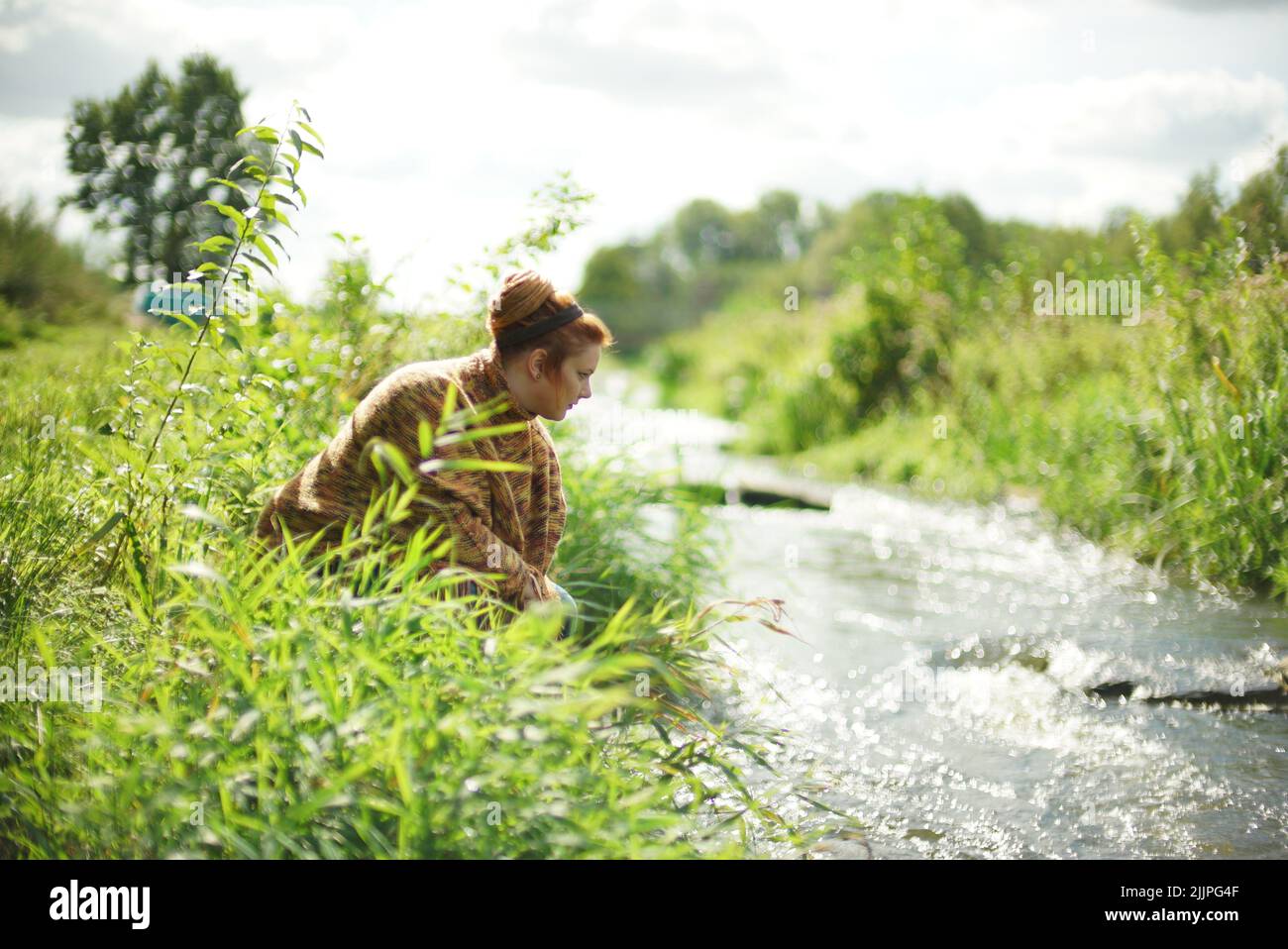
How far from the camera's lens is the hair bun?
10.4ft

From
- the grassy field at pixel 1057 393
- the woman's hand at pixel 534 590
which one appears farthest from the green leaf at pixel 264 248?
the grassy field at pixel 1057 393

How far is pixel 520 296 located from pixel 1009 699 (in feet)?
10.1

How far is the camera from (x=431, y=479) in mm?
3008

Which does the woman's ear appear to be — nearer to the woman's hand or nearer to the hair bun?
the hair bun

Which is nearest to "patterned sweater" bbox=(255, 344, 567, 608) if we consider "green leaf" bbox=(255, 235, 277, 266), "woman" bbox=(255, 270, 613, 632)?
"woman" bbox=(255, 270, 613, 632)

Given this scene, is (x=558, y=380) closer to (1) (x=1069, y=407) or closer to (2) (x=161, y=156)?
(2) (x=161, y=156)

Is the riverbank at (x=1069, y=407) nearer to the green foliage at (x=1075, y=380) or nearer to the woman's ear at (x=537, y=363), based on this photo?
the green foliage at (x=1075, y=380)

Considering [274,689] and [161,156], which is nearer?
[274,689]

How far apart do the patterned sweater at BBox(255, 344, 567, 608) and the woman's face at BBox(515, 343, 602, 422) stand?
7 centimetres

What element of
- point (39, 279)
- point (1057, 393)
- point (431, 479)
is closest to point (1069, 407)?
point (1057, 393)

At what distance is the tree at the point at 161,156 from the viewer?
19.5 ft
